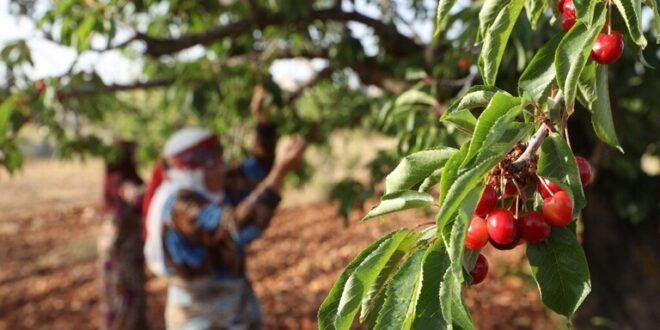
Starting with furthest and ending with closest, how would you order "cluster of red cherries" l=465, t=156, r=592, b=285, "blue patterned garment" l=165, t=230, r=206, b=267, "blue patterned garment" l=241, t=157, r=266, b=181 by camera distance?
1. "blue patterned garment" l=241, t=157, r=266, b=181
2. "blue patterned garment" l=165, t=230, r=206, b=267
3. "cluster of red cherries" l=465, t=156, r=592, b=285

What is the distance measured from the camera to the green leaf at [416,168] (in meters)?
0.86

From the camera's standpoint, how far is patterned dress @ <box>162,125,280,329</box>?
274 cm

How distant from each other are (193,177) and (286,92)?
97cm

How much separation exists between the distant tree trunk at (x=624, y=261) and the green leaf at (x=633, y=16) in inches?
99.9

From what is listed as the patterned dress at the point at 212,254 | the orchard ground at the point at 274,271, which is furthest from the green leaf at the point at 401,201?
the orchard ground at the point at 274,271

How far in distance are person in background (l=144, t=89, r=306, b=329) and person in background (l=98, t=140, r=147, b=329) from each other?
1.28 metres

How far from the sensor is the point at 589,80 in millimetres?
865

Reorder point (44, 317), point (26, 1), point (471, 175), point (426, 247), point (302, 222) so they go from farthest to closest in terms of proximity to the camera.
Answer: point (302, 222), point (44, 317), point (26, 1), point (426, 247), point (471, 175)

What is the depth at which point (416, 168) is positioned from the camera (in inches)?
34.2

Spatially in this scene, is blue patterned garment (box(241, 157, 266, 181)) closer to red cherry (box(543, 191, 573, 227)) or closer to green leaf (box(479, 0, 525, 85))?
green leaf (box(479, 0, 525, 85))

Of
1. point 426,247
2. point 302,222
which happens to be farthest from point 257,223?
point 302,222

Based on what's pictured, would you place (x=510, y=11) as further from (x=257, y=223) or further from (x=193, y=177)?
(x=193, y=177)

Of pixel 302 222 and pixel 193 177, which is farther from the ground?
pixel 193 177

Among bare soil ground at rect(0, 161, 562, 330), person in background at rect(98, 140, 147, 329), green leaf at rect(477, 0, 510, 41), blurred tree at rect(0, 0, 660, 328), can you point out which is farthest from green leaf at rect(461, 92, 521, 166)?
person in background at rect(98, 140, 147, 329)
